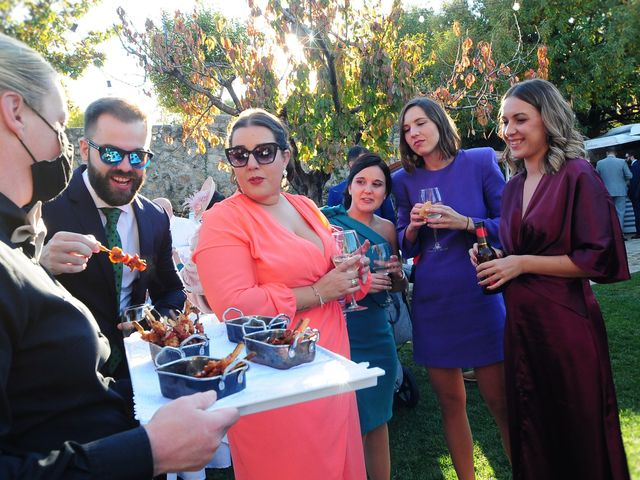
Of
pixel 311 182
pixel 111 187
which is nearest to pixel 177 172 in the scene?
pixel 311 182

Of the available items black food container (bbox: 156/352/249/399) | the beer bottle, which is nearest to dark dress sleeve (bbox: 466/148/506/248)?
the beer bottle

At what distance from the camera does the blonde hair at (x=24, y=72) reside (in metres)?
1.35

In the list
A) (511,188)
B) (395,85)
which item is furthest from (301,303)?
(395,85)

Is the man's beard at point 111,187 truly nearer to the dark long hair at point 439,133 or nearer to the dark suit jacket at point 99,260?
the dark suit jacket at point 99,260

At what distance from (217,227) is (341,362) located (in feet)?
3.10

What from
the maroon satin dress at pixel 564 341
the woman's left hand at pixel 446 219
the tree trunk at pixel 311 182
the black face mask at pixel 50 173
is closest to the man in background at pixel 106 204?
the black face mask at pixel 50 173

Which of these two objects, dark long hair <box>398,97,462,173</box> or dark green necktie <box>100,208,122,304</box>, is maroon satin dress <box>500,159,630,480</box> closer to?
dark long hair <box>398,97,462,173</box>

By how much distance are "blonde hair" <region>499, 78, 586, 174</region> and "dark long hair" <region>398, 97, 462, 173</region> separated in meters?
0.54

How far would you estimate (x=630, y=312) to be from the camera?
7480 millimetres

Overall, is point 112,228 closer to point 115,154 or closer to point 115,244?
point 115,244

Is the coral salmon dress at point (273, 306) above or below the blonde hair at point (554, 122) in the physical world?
below

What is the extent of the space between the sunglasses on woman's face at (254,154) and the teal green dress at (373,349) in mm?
1266

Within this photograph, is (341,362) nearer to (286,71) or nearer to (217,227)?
(217,227)

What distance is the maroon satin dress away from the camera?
2699mm
